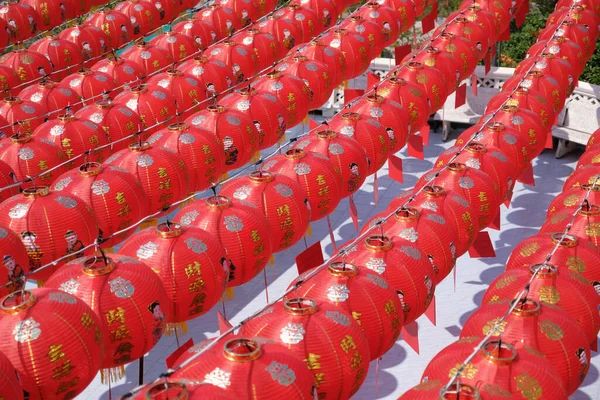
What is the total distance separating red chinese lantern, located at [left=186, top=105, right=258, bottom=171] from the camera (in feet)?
40.0

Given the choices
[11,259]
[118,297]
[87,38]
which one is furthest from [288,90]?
[118,297]

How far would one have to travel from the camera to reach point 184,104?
46.6ft

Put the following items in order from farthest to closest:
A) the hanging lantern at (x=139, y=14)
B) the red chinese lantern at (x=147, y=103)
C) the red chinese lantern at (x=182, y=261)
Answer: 1. the hanging lantern at (x=139, y=14)
2. the red chinese lantern at (x=147, y=103)
3. the red chinese lantern at (x=182, y=261)

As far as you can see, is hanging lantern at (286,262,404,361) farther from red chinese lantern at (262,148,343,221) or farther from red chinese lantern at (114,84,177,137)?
red chinese lantern at (114,84,177,137)

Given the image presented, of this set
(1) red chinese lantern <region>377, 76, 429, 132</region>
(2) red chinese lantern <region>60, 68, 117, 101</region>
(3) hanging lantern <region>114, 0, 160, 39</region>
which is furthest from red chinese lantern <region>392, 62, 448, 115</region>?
(3) hanging lantern <region>114, 0, 160, 39</region>

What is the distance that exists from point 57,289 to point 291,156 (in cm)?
416

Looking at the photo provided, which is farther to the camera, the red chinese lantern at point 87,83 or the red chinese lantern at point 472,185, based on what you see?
the red chinese lantern at point 87,83

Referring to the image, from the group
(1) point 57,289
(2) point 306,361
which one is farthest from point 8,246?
(2) point 306,361

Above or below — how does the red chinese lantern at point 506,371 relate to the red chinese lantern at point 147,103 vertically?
above

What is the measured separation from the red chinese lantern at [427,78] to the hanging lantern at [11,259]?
7448 millimetres

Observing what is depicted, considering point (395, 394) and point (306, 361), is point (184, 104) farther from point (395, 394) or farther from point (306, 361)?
point (306, 361)

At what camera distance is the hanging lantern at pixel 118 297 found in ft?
24.3

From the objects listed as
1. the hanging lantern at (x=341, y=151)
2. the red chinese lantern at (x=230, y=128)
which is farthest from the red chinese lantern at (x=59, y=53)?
the hanging lantern at (x=341, y=151)

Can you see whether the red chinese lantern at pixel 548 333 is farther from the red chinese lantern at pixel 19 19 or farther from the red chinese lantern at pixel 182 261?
the red chinese lantern at pixel 19 19
